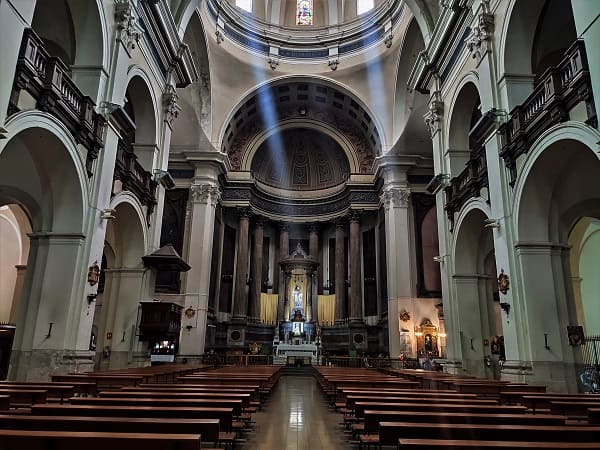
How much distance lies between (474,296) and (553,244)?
162 inches

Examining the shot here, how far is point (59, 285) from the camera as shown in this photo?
28.7ft

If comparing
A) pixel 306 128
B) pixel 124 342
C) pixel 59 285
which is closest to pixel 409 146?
pixel 306 128

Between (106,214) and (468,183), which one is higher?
(468,183)

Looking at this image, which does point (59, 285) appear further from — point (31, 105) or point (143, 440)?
point (143, 440)

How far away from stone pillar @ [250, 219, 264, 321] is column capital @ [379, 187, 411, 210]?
771 centimetres

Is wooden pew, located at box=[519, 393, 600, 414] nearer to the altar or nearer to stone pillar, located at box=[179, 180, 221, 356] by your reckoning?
stone pillar, located at box=[179, 180, 221, 356]

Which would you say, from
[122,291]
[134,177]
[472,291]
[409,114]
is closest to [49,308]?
[122,291]

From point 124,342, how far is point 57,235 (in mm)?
4154

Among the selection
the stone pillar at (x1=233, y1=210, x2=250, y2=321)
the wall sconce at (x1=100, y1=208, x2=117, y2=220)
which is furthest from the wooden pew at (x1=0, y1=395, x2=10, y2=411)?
the stone pillar at (x1=233, y1=210, x2=250, y2=321)

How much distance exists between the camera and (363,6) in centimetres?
2353

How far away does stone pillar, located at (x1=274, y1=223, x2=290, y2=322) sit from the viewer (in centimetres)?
2434

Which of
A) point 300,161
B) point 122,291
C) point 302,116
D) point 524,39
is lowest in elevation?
point 122,291

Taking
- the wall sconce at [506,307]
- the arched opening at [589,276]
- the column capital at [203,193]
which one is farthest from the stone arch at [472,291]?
the column capital at [203,193]

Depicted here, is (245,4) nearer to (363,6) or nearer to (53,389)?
(363,6)
